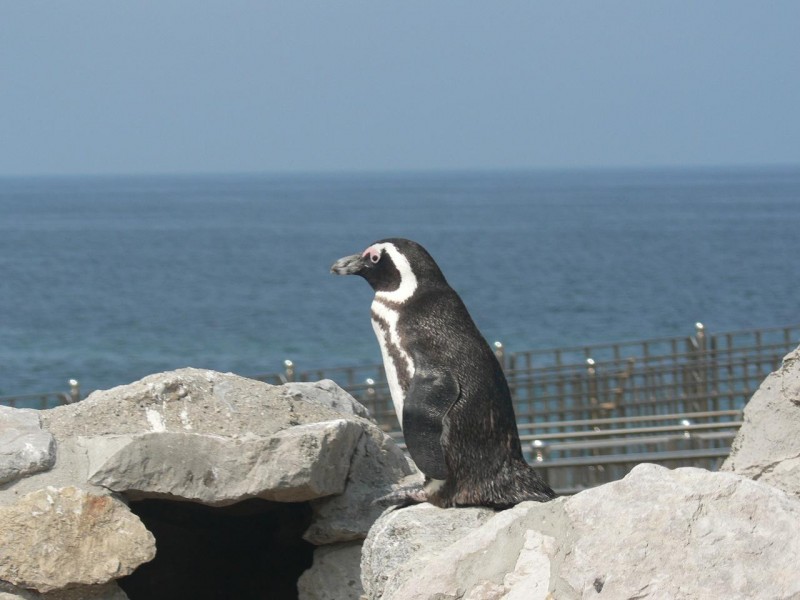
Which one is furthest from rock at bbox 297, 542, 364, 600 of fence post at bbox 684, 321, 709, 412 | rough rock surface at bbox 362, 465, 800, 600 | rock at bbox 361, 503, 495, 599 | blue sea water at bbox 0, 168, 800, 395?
blue sea water at bbox 0, 168, 800, 395

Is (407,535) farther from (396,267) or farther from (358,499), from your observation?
(396,267)

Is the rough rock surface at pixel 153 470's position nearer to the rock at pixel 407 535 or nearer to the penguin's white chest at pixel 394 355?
the penguin's white chest at pixel 394 355

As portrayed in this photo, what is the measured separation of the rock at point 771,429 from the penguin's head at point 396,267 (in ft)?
4.51

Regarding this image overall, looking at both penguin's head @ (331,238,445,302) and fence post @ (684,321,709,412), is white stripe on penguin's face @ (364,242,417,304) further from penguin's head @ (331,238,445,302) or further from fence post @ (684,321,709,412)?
fence post @ (684,321,709,412)

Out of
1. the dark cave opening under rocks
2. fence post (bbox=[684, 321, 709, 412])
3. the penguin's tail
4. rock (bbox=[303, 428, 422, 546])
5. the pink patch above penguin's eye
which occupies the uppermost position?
the pink patch above penguin's eye

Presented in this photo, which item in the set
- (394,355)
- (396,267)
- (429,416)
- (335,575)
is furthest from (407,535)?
(396,267)

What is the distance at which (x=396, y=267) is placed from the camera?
203 inches

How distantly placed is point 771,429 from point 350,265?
1827 mm

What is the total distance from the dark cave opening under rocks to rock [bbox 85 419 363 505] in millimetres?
1036

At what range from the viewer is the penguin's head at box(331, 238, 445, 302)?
16.8 ft

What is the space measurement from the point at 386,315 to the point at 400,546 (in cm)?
103

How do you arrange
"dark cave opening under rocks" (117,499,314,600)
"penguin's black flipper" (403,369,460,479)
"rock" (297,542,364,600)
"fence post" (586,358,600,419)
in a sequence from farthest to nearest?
"fence post" (586,358,600,419) < "dark cave opening under rocks" (117,499,314,600) < "rock" (297,542,364,600) < "penguin's black flipper" (403,369,460,479)

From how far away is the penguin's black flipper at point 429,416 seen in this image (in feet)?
15.7

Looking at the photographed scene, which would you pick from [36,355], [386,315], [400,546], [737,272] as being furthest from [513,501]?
[737,272]
